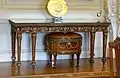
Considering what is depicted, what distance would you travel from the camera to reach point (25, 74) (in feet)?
13.4

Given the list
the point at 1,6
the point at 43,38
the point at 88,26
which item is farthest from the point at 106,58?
the point at 1,6

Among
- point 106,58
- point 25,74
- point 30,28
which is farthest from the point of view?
point 106,58

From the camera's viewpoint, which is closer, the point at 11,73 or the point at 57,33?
the point at 11,73

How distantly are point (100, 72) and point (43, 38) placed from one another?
1291 millimetres

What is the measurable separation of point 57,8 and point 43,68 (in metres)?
1.03

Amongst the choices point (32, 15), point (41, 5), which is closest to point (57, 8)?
point (41, 5)

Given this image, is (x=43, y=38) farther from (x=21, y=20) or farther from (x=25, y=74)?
(x=25, y=74)

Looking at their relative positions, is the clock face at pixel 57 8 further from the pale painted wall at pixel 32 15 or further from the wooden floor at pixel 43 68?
the wooden floor at pixel 43 68

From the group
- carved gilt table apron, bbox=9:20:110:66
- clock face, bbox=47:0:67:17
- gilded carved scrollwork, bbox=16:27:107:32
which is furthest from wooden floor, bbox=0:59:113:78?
clock face, bbox=47:0:67:17

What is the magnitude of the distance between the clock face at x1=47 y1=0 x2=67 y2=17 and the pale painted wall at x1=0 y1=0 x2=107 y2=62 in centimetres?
17

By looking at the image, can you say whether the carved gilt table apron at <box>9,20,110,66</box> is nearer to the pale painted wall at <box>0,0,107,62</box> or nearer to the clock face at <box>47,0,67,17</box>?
the pale painted wall at <box>0,0,107,62</box>

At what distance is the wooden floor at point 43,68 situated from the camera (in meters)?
4.18

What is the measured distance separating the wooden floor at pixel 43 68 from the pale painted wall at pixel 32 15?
231 millimetres

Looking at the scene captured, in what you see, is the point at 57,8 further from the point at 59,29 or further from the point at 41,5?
the point at 59,29
